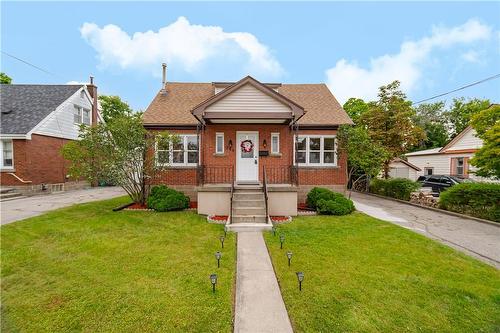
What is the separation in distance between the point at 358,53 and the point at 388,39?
8.77 feet

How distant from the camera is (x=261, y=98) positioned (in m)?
10.2

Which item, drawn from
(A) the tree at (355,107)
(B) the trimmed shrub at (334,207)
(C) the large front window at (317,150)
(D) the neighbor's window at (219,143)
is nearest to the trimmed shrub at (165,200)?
(D) the neighbor's window at (219,143)

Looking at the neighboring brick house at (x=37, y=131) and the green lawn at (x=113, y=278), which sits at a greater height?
the neighboring brick house at (x=37, y=131)

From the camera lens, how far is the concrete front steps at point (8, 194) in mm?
12930

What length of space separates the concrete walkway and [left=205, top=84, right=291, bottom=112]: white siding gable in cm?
632

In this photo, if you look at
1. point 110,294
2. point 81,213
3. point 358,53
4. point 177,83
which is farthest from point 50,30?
point 358,53

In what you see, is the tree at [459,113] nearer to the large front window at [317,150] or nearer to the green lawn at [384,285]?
the large front window at [317,150]

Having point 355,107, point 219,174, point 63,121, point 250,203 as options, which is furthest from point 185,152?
point 355,107

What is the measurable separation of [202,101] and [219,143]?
362 cm

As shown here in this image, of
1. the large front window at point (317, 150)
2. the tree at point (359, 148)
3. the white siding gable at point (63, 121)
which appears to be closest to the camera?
the tree at point (359, 148)

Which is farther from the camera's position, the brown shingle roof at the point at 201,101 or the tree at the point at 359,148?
the brown shingle roof at the point at 201,101

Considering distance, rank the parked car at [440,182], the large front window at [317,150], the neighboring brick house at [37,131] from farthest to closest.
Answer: the parked car at [440,182]
the neighboring brick house at [37,131]
the large front window at [317,150]

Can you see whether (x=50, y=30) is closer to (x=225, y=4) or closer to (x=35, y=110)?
(x=35, y=110)

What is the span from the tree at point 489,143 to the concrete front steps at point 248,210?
10073 millimetres
